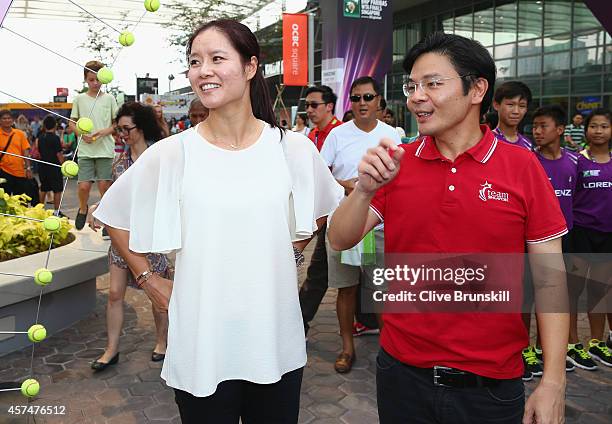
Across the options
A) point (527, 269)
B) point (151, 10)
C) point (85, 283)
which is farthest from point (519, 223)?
point (85, 283)

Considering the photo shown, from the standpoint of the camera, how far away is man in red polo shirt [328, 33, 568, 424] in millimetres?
1727

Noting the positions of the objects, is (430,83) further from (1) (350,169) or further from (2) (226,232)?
(1) (350,169)

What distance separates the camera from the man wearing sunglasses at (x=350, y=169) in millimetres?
4336

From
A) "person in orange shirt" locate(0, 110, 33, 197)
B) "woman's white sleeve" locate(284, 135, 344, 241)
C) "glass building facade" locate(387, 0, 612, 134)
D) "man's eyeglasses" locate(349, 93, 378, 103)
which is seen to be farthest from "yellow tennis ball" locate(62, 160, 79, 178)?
"glass building facade" locate(387, 0, 612, 134)

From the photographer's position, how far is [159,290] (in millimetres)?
2152

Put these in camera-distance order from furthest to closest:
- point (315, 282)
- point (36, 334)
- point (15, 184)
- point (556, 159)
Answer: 1. point (15, 184)
2. point (315, 282)
3. point (556, 159)
4. point (36, 334)

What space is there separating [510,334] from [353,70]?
13.1 metres

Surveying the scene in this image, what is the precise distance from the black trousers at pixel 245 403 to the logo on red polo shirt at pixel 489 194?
884mm

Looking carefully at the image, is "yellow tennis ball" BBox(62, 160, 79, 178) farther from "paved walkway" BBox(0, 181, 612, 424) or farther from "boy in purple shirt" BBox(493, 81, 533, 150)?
"boy in purple shirt" BBox(493, 81, 533, 150)

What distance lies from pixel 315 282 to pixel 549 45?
53.5ft

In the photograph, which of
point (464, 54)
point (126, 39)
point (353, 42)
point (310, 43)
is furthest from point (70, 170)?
point (310, 43)

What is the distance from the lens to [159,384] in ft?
13.3

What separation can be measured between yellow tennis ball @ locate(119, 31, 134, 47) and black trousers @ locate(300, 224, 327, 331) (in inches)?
104

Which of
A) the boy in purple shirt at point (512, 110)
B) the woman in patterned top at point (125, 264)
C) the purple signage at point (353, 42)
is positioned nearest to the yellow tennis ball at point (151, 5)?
the woman in patterned top at point (125, 264)
